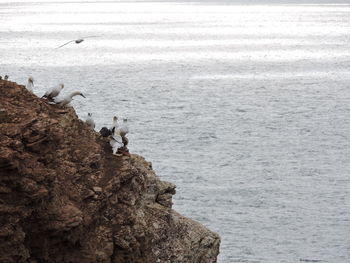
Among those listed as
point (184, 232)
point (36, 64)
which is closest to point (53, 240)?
point (184, 232)

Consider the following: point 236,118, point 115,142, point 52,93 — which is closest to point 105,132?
point 115,142

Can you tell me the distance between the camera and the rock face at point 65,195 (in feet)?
23.7

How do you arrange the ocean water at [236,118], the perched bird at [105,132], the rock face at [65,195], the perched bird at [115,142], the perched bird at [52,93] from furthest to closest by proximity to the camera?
1. the ocean water at [236,118]
2. the perched bird at [52,93]
3. the perched bird at [105,132]
4. the perched bird at [115,142]
5. the rock face at [65,195]

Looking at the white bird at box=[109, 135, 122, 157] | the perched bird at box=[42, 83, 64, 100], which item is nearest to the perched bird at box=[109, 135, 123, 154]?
the white bird at box=[109, 135, 122, 157]

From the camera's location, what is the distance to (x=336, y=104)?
110ft

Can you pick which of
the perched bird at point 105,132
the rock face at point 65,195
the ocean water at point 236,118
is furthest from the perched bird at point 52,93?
the ocean water at point 236,118

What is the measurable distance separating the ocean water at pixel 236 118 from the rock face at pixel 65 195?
7.41m

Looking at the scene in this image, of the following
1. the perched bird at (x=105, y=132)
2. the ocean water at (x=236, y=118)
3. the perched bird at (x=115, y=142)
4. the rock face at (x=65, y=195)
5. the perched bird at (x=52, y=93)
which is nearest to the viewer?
the rock face at (x=65, y=195)

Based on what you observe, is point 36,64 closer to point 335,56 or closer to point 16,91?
point 335,56

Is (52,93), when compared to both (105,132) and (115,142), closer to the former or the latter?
(105,132)

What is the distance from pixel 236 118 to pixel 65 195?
22.3m

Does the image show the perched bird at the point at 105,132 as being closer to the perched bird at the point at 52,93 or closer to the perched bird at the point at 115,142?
the perched bird at the point at 115,142

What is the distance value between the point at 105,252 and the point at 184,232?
194 cm

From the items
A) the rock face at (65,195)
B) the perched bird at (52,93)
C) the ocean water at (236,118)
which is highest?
the perched bird at (52,93)
